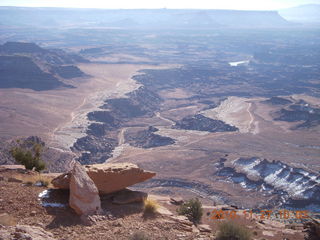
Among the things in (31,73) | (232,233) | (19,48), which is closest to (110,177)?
(232,233)

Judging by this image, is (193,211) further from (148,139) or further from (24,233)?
(148,139)

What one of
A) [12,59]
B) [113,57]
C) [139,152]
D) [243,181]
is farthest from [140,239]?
[113,57]

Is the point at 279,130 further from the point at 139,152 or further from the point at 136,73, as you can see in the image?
the point at 136,73

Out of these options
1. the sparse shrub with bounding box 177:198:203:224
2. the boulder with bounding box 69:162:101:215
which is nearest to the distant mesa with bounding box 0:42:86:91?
the sparse shrub with bounding box 177:198:203:224

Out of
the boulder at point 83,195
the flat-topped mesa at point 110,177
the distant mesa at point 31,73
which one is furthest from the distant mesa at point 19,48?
the boulder at point 83,195

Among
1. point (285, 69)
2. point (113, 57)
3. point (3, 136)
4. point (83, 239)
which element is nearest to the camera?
point (83, 239)

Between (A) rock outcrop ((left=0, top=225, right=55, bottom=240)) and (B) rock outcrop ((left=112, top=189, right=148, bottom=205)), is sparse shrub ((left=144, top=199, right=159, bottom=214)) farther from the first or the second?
(A) rock outcrop ((left=0, top=225, right=55, bottom=240))

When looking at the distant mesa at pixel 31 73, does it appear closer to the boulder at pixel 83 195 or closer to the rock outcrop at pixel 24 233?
the boulder at pixel 83 195

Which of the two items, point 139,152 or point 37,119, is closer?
point 139,152
